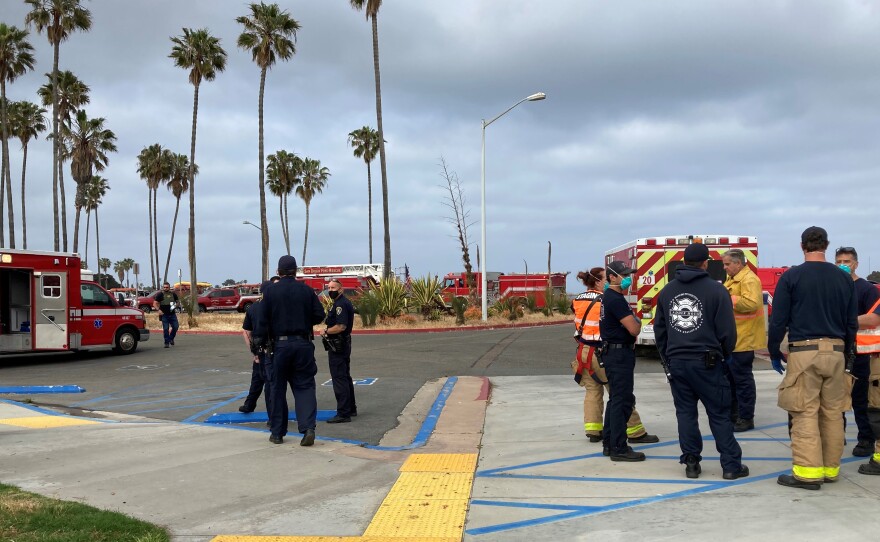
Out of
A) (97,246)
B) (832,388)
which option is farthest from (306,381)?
(97,246)

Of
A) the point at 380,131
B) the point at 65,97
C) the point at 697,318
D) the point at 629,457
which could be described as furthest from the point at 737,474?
the point at 65,97

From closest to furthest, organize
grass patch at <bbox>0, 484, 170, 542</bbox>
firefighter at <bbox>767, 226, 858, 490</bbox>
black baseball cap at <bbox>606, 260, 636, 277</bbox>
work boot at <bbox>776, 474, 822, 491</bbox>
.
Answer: grass patch at <bbox>0, 484, 170, 542</bbox> → work boot at <bbox>776, 474, 822, 491</bbox> → firefighter at <bbox>767, 226, 858, 490</bbox> → black baseball cap at <bbox>606, 260, 636, 277</bbox>

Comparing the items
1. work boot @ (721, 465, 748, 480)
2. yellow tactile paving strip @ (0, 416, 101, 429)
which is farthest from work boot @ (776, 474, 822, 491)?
yellow tactile paving strip @ (0, 416, 101, 429)

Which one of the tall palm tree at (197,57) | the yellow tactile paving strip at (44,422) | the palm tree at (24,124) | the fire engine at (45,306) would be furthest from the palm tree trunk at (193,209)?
the yellow tactile paving strip at (44,422)

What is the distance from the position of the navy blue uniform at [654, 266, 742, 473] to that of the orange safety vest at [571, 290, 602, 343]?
3.51 ft

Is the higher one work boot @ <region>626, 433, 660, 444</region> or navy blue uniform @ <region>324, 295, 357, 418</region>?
navy blue uniform @ <region>324, 295, 357, 418</region>

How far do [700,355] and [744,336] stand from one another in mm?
2292

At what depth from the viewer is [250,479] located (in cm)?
612

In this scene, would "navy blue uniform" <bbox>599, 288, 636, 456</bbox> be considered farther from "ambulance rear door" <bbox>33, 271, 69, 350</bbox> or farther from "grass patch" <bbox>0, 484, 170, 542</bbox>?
"ambulance rear door" <bbox>33, 271, 69, 350</bbox>

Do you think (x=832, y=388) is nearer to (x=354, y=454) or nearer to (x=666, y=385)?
A: (x=354, y=454)

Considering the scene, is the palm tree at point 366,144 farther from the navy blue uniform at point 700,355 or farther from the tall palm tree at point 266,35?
the navy blue uniform at point 700,355

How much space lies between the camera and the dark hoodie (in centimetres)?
584

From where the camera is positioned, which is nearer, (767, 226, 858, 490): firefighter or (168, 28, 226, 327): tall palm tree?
(767, 226, 858, 490): firefighter

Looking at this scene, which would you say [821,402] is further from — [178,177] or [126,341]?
[178,177]
